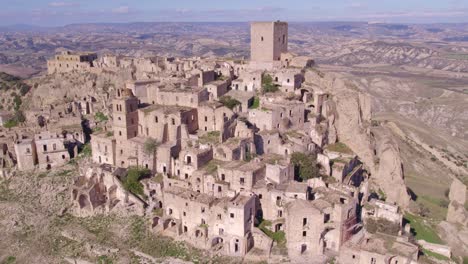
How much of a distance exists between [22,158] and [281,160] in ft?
93.8

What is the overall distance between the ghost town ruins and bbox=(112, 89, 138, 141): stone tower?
10cm

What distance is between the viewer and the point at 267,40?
53.0 metres

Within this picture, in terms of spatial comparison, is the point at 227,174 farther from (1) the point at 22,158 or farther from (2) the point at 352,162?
(1) the point at 22,158

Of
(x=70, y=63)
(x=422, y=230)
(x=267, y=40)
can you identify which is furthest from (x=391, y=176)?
(x=70, y=63)

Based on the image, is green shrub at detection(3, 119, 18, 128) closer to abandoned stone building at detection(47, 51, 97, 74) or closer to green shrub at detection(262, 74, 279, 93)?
abandoned stone building at detection(47, 51, 97, 74)

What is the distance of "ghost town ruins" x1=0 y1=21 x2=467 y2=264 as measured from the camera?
1214 inches

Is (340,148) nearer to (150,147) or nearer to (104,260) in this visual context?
(150,147)

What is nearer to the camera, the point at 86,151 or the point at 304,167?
the point at 304,167

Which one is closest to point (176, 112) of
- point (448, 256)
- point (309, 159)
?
point (309, 159)

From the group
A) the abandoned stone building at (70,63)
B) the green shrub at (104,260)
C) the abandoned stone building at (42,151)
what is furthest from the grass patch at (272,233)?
the abandoned stone building at (70,63)

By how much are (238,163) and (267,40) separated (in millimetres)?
23188

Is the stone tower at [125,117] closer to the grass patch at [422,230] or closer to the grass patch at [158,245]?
the grass patch at [158,245]

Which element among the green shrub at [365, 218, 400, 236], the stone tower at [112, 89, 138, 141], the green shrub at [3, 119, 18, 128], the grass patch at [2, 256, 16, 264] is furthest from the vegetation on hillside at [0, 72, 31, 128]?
the green shrub at [365, 218, 400, 236]

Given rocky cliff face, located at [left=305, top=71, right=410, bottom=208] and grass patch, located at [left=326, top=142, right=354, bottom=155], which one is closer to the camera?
grass patch, located at [left=326, top=142, right=354, bottom=155]
